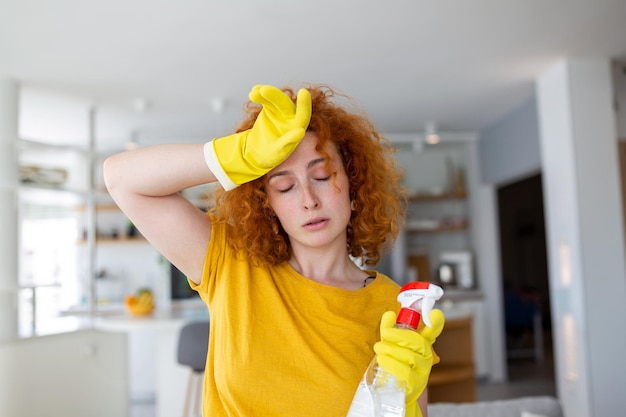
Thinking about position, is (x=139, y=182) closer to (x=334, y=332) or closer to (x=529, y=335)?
(x=334, y=332)

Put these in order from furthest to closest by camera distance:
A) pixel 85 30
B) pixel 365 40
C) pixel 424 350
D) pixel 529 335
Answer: pixel 529 335 < pixel 365 40 < pixel 85 30 < pixel 424 350

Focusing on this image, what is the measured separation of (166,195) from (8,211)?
335 cm

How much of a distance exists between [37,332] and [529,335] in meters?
6.48

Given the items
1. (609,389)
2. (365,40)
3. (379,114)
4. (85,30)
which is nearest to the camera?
(85,30)

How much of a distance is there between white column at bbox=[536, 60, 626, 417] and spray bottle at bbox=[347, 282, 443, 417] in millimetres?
3282

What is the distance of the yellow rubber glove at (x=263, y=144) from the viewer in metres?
0.90

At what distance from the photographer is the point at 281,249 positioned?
3.74 ft

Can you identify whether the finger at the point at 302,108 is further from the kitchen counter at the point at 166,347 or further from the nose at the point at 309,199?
the kitchen counter at the point at 166,347

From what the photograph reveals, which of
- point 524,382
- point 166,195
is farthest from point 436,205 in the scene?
point 166,195

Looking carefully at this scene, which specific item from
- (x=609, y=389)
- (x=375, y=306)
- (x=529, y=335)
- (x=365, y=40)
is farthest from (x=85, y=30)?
(x=529, y=335)

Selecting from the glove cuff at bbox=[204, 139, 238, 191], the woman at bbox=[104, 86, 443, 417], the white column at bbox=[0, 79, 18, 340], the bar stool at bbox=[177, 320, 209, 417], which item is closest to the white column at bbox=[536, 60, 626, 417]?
the bar stool at bbox=[177, 320, 209, 417]

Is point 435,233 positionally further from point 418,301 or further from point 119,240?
point 418,301

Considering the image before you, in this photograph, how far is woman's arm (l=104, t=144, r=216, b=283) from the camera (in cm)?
94

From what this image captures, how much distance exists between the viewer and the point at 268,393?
964 mm
